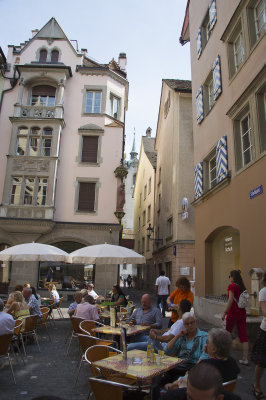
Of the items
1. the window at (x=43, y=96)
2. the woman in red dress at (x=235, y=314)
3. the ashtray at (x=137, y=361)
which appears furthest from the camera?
the window at (x=43, y=96)

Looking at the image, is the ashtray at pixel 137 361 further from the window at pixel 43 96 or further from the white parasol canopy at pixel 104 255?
the window at pixel 43 96

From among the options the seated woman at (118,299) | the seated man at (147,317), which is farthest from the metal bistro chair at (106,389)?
the seated woman at (118,299)

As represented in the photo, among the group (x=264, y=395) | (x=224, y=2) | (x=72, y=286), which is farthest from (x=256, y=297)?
(x=72, y=286)

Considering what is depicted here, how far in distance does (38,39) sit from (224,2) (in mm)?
15782

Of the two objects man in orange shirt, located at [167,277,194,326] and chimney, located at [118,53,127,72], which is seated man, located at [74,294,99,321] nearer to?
man in orange shirt, located at [167,277,194,326]

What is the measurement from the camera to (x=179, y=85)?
22000mm

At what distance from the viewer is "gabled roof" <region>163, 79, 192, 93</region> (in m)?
20.5

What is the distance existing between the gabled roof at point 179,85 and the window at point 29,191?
10336mm

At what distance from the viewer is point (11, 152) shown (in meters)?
20.1

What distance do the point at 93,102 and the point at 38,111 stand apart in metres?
3.85

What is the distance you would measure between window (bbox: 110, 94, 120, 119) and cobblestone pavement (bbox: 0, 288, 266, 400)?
17750 millimetres

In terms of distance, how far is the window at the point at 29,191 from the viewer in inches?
772

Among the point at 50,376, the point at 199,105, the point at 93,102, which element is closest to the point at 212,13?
the point at 199,105

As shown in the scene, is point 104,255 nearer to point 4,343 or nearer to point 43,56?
point 4,343
